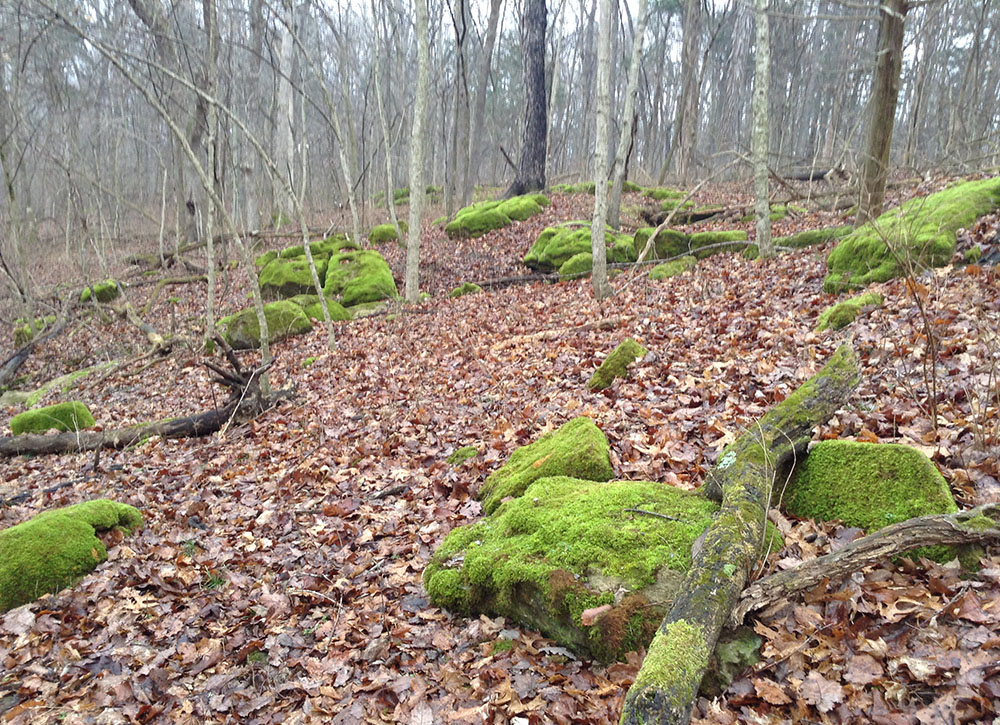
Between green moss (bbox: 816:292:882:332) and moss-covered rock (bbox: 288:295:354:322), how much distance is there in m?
10.3

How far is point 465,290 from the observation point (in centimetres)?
1413

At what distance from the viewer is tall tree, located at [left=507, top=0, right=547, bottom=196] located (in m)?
18.2

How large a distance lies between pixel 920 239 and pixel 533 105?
13920 millimetres

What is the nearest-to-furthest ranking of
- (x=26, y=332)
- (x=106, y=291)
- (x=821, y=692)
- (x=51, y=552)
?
(x=821, y=692) < (x=51, y=552) < (x=26, y=332) < (x=106, y=291)

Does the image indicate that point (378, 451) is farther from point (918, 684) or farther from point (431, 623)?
point (918, 684)

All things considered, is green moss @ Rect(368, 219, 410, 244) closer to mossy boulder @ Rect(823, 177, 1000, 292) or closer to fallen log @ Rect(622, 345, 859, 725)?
mossy boulder @ Rect(823, 177, 1000, 292)

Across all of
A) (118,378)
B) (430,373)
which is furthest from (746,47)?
(118,378)

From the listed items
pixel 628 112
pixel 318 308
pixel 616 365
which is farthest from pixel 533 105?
pixel 616 365

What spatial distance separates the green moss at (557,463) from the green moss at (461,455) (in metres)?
0.76

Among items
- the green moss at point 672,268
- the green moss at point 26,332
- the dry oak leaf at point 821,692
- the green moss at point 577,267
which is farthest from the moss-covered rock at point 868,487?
the green moss at point 26,332

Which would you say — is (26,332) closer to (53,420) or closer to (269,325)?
(269,325)

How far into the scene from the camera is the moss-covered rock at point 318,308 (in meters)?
13.7

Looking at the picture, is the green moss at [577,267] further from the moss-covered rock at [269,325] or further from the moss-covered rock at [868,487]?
the moss-covered rock at [868,487]

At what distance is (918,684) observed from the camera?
2176 millimetres
